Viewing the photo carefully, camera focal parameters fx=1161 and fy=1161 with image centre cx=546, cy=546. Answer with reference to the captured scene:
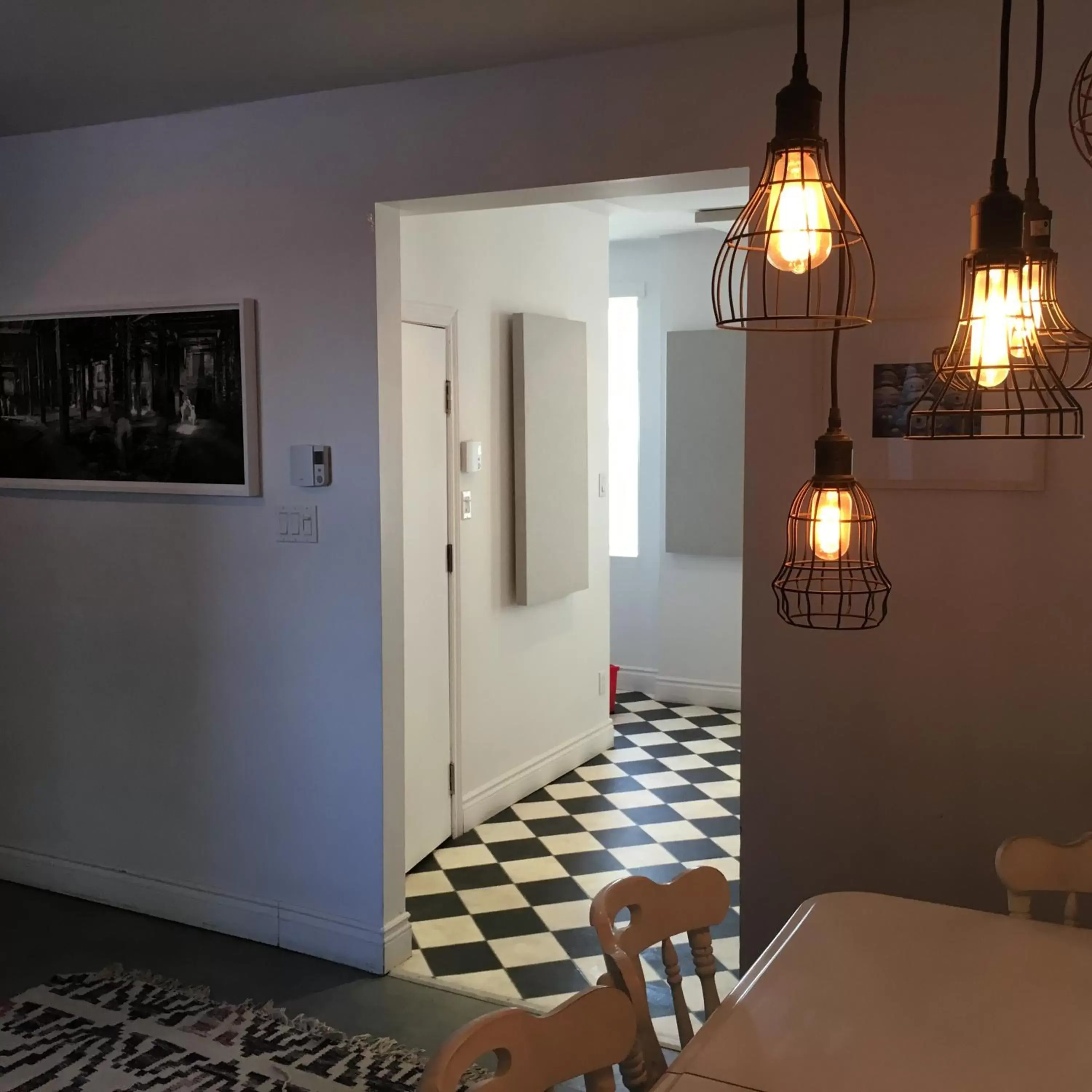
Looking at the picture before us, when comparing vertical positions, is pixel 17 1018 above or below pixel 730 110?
below

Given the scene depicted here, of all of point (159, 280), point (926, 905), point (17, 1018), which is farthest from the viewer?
point (159, 280)

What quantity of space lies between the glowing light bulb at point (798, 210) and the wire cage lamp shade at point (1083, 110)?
29 centimetres

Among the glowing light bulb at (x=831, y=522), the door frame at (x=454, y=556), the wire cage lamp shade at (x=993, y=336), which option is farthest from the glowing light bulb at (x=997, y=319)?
the door frame at (x=454, y=556)

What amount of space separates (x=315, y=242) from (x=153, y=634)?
1336 millimetres

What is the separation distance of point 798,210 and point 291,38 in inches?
76.0

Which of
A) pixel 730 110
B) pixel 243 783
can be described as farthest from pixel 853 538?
pixel 243 783

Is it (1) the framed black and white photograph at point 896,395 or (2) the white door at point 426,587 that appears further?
(2) the white door at point 426,587

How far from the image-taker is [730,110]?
272 cm

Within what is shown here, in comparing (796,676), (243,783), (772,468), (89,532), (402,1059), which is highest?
(772,468)

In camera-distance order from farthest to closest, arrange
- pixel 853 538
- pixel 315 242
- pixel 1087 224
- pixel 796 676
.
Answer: pixel 315 242, pixel 796 676, pixel 853 538, pixel 1087 224

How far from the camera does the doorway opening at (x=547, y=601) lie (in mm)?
3385

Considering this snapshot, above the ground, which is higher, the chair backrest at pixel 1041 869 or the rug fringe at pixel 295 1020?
the chair backrest at pixel 1041 869

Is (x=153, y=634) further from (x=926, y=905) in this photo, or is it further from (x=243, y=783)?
(x=926, y=905)

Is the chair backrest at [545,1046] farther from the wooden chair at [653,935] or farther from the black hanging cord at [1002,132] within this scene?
the black hanging cord at [1002,132]
